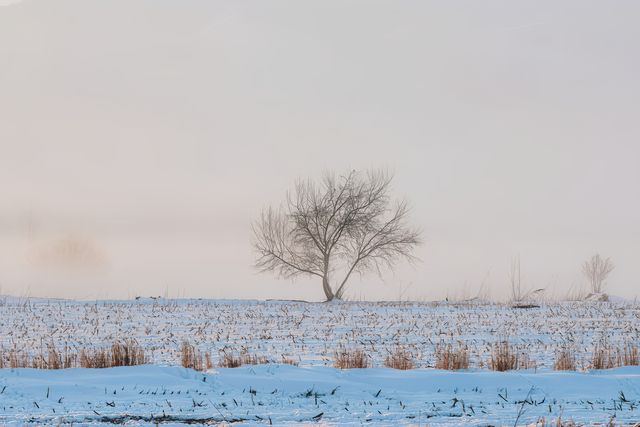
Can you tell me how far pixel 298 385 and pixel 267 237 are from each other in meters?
35.0

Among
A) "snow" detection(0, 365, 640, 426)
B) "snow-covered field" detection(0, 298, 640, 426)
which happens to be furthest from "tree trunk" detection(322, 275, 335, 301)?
"snow" detection(0, 365, 640, 426)

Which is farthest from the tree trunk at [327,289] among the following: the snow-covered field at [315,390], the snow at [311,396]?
the snow at [311,396]

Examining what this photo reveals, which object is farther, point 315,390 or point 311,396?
point 315,390

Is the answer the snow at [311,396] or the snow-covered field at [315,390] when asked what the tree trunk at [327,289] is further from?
the snow at [311,396]

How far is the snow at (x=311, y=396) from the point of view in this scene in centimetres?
732

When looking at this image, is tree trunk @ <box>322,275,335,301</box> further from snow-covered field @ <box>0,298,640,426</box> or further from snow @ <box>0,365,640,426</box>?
snow @ <box>0,365,640,426</box>

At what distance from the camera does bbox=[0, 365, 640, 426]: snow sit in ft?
24.0

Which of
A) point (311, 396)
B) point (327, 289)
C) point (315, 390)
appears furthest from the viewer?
point (327, 289)

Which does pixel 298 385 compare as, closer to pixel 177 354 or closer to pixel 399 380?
pixel 399 380

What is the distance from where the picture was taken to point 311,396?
8.62 metres

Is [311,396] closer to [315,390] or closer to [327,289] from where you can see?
[315,390]

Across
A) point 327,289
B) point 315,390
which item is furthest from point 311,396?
point 327,289

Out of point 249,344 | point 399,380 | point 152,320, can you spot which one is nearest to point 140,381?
point 399,380

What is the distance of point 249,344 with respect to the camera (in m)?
15.5
